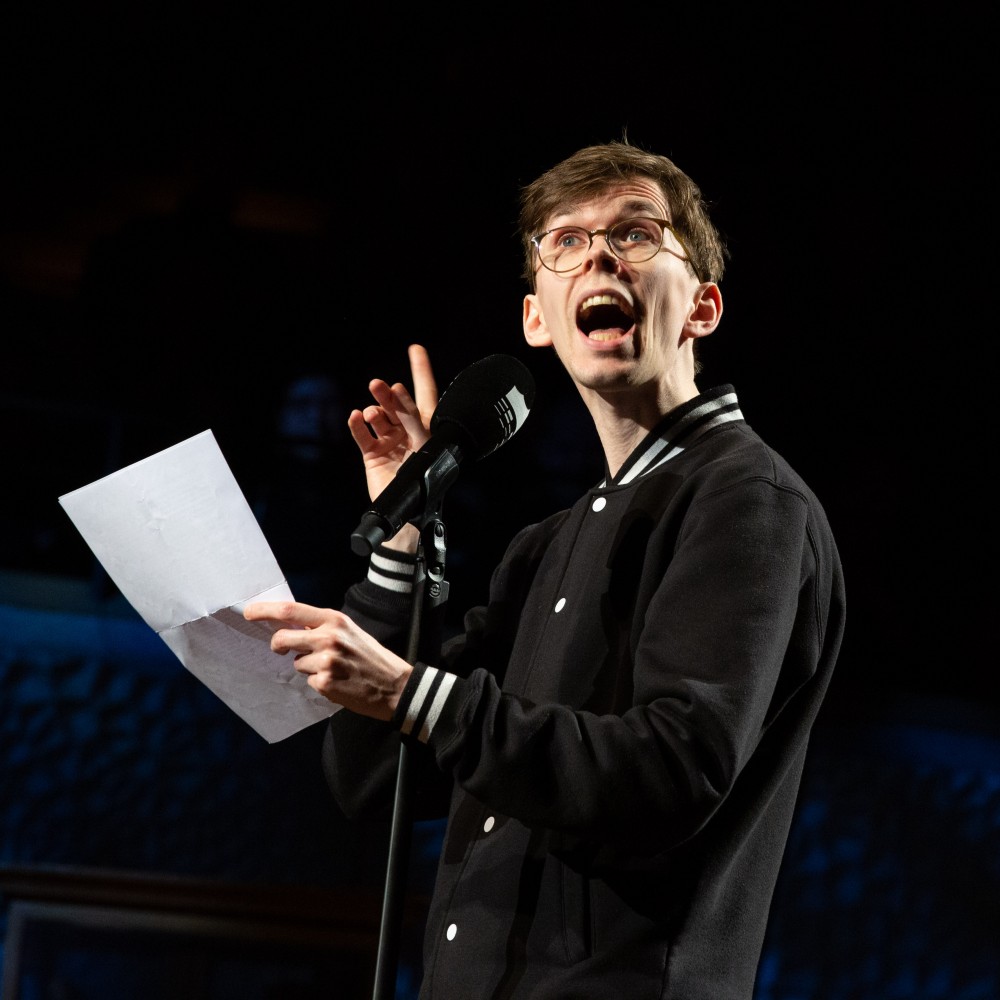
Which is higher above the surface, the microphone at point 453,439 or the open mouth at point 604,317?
the open mouth at point 604,317

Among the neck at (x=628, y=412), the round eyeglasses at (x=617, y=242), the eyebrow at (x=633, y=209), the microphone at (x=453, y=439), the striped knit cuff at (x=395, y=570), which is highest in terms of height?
the eyebrow at (x=633, y=209)

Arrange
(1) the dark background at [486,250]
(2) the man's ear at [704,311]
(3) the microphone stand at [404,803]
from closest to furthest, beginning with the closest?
(3) the microphone stand at [404,803]
(2) the man's ear at [704,311]
(1) the dark background at [486,250]

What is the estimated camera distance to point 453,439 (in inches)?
45.3

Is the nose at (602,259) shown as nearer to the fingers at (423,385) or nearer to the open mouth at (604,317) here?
the open mouth at (604,317)

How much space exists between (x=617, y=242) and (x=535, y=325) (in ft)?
0.56

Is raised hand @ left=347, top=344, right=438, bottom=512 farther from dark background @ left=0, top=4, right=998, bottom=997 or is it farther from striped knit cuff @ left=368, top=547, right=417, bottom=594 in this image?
dark background @ left=0, top=4, right=998, bottom=997

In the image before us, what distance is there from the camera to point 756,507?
1.10 meters

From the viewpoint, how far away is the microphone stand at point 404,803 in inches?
38.2

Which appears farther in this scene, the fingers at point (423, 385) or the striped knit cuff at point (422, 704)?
the fingers at point (423, 385)

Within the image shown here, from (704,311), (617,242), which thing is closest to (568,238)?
(617,242)

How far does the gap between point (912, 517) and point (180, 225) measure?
2333 millimetres

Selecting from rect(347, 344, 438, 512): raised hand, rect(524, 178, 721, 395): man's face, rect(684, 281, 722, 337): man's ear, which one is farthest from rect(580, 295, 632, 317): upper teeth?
rect(347, 344, 438, 512): raised hand

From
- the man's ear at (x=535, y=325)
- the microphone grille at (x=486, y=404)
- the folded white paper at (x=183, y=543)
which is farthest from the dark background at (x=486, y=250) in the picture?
Result: the folded white paper at (x=183, y=543)

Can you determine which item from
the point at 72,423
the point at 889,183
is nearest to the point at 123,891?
the point at 72,423
